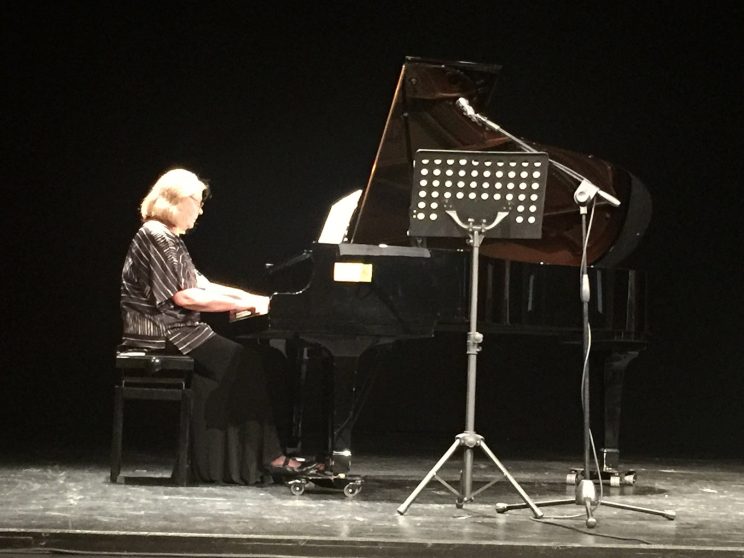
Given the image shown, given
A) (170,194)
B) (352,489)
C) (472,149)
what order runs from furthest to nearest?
1. (472,149)
2. (170,194)
3. (352,489)

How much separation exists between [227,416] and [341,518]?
3.30 feet

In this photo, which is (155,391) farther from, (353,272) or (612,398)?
(612,398)

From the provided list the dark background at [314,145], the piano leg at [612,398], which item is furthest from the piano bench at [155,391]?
the dark background at [314,145]

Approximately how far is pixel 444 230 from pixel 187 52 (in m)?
3.34

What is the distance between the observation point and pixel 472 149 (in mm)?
4742

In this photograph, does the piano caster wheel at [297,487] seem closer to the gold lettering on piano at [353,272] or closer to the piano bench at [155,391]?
the piano bench at [155,391]

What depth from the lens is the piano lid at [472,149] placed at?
14.2ft

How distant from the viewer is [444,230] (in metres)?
3.87

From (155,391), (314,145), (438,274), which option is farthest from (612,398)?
(314,145)

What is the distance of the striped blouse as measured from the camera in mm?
4453

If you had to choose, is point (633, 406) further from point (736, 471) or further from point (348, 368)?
point (348, 368)

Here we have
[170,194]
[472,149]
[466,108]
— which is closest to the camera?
[466,108]

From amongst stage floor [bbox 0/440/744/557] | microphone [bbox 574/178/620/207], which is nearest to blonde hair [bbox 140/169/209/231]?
stage floor [bbox 0/440/744/557]

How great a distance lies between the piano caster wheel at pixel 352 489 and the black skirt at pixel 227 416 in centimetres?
53
